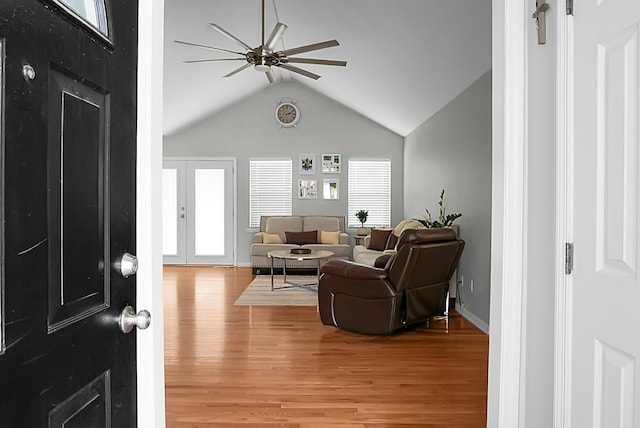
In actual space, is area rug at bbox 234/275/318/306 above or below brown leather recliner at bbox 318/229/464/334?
below

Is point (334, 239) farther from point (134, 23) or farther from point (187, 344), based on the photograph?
point (134, 23)

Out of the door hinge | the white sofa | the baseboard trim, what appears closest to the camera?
the door hinge

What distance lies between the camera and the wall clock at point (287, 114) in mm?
8727

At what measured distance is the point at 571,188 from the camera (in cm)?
131

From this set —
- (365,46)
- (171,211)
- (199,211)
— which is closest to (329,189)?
(199,211)

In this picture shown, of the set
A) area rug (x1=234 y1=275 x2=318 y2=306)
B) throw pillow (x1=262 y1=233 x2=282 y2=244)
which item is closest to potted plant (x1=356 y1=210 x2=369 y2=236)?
throw pillow (x1=262 y1=233 x2=282 y2=244)

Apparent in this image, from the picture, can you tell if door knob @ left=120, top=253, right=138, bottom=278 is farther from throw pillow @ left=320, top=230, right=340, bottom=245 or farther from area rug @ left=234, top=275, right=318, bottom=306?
throw pillow @ left=320, top=230, right=340, bottom=245

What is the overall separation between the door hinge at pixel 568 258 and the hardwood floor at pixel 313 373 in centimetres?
143

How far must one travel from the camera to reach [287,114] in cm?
875

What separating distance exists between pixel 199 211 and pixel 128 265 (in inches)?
314

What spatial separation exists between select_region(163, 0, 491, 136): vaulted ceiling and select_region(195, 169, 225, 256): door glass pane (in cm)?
142

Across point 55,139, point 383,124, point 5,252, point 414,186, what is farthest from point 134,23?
point 383,124

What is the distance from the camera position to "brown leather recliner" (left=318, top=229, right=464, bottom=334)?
3.90 metres

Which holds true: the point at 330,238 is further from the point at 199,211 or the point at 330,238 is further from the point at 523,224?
the point at 523,224
